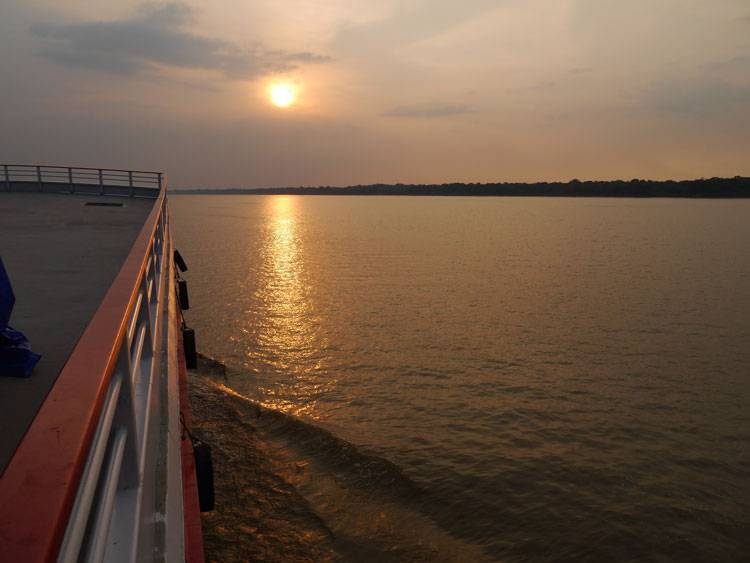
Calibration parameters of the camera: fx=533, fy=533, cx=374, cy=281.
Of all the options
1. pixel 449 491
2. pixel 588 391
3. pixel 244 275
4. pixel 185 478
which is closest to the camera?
pixel 185 478

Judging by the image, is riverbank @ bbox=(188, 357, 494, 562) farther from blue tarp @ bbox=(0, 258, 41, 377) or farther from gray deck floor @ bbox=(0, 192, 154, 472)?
blue tarp @ bbox=(0, 258, 41, 377)

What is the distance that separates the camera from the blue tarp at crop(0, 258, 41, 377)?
4.05m

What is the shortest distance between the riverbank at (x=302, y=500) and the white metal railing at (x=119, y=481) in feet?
13.3

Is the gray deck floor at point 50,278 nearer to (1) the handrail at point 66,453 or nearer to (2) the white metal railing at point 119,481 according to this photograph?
(2) the white metal railing at point 119,481

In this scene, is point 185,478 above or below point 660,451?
above

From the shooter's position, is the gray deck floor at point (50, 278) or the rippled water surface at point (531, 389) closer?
the gray deck floor at point (50, 278)

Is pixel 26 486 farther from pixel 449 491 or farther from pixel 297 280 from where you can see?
pixel 297 280

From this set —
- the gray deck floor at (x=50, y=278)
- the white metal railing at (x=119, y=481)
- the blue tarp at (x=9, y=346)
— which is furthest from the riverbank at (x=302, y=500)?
the white metal railing at (x=119, y=481)

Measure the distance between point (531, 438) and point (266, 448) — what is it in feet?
15.9

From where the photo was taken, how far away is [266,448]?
935 centimetres

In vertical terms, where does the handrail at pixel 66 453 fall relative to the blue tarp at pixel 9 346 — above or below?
above

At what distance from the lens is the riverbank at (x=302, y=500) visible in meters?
6.82

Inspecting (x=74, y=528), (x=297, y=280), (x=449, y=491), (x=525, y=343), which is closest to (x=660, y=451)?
(x=449, y=491)

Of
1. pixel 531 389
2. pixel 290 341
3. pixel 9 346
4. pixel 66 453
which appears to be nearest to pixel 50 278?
pixel 9 346
